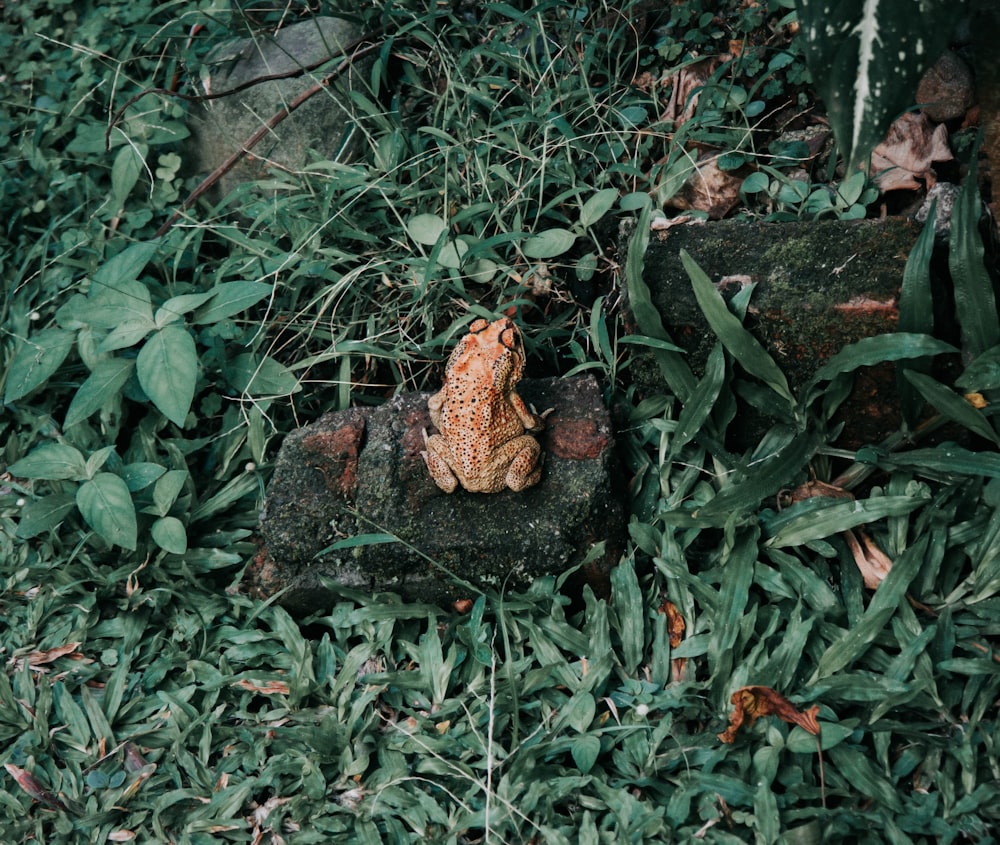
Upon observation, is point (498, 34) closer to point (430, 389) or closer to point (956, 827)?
point (430, 389)

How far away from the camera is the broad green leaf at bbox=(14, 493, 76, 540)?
3691mm

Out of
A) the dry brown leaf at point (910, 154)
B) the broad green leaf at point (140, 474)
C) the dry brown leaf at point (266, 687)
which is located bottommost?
the dry brown leaf at point (266, 687)

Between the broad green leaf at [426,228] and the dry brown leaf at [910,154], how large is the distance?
194cm

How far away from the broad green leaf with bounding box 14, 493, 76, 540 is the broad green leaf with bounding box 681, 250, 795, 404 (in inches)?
107

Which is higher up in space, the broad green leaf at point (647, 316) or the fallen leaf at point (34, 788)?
the broad green leaf at point (647, 316)

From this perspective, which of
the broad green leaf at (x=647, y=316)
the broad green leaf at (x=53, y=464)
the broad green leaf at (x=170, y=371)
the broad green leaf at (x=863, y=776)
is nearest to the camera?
the broad green leaf at (x=863, y=776)

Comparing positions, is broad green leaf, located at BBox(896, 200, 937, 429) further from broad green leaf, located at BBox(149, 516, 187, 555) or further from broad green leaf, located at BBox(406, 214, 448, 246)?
broad green leaf, located at BBox(149, 516, 187, 555)

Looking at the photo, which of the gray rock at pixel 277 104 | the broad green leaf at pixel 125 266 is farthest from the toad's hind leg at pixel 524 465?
the gray rock at pixel 277 104

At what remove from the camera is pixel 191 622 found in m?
3.59

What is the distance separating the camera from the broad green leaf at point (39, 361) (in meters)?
3.96

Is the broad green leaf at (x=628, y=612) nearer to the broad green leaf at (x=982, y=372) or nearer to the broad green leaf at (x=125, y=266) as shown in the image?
the broad green leaf at (x=982, y=372)

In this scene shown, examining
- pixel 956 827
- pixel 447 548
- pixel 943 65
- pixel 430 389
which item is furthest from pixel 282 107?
pixel 956 827

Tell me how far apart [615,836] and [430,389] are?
2.08 metres

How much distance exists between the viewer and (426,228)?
4.05m
